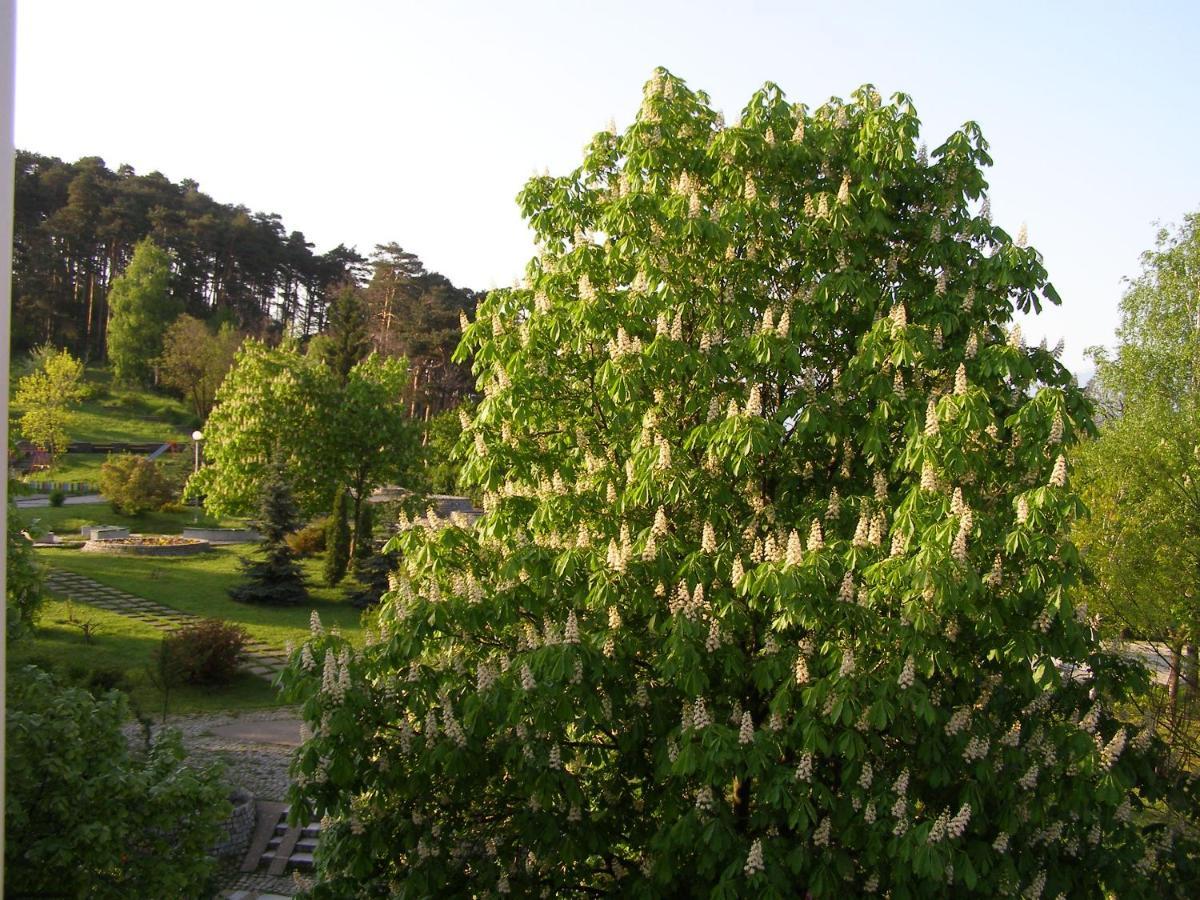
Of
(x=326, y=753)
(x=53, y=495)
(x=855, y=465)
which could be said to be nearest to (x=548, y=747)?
(x=326, y=753)

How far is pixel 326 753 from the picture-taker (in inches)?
245

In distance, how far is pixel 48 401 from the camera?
1702 inches

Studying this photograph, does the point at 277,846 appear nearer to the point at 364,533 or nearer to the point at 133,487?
the point at 364,533

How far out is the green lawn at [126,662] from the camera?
63.5 ft

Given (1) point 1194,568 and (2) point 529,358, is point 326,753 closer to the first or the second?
(2) point 529,358

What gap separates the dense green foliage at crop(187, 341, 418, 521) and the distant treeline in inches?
571

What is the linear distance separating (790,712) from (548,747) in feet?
5.57

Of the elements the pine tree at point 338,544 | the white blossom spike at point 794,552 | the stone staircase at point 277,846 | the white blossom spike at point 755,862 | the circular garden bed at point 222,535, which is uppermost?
the white blossom spike at point 794,552

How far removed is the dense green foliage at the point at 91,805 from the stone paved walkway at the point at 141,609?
1395 cm

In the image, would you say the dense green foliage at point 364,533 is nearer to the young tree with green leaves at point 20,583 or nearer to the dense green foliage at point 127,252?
the young tree with green leaves at point 20,583

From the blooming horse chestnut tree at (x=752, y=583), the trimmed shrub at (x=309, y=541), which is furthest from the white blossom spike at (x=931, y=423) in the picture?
the trimmed shrub at (x=309, y=541)

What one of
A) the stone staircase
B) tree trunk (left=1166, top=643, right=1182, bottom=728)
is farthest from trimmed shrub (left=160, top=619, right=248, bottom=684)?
tree trunk (left=1166, top=643, right=1182, bottom=728)

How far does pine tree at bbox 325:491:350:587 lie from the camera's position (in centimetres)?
3111

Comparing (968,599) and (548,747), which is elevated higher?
(968,599)
